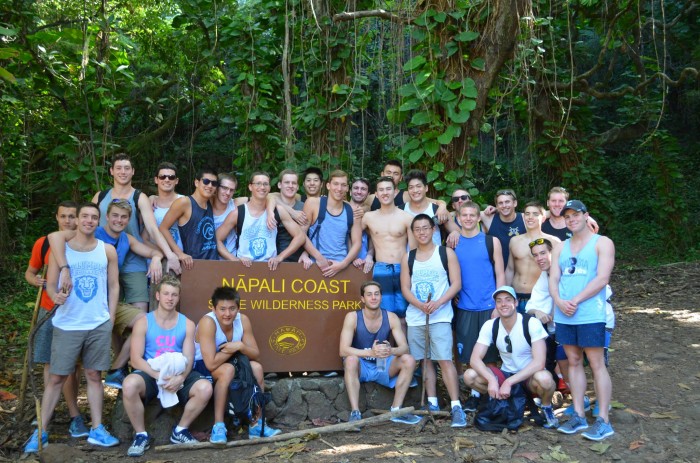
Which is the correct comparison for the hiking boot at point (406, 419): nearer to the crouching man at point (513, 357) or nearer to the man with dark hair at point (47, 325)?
the crouching man at point (513, 357)

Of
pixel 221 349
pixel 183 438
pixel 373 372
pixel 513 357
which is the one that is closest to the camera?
pixel 183 438

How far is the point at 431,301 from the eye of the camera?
17.7ft

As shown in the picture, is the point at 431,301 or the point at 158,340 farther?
the point at 431,301

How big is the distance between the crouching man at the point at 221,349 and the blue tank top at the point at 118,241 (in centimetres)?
89

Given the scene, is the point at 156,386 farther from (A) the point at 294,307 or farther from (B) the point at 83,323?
(A) the point at 294,307

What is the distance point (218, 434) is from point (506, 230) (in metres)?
2.92

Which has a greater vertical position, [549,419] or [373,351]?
[373,351]

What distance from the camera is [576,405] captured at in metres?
4.96

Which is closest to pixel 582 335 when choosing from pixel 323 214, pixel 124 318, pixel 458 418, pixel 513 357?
pixel 513 357

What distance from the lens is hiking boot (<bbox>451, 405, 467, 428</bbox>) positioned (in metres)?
5.11

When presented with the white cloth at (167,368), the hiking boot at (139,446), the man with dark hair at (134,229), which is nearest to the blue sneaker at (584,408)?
the white cloth at (167,368)

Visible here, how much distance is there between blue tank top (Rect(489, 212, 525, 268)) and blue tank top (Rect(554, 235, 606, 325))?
2.61ft

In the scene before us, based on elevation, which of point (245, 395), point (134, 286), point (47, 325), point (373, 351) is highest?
point (134, 286)

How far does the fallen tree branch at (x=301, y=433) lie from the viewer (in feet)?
15.5
